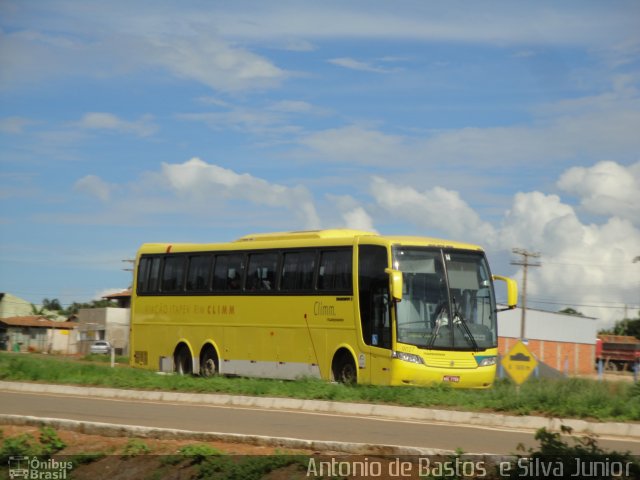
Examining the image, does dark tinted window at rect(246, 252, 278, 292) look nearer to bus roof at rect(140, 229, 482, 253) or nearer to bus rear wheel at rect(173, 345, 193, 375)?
bus roof at rect(140, 229, 482, 253)

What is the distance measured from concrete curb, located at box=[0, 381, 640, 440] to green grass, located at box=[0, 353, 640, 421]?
0.61 meters

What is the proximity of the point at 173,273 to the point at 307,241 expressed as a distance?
6168mm

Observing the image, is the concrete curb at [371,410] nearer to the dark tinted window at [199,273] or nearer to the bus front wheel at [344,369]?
the bus front wheel at [344,369]

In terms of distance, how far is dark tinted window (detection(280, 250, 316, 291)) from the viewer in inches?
1017

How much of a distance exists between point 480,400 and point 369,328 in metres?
5.88

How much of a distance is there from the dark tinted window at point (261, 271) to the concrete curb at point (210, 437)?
1112 centimetres

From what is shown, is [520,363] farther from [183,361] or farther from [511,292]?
[183,361]

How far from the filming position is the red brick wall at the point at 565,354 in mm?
87938

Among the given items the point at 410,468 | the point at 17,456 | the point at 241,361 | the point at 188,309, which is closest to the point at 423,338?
the point at 241,361

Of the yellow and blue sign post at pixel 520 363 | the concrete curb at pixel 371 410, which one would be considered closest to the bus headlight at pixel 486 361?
the yellow and blue sign post at pixel 520 363

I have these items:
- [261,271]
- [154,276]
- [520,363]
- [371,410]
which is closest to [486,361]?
[520,363]

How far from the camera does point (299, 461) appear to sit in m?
11.1

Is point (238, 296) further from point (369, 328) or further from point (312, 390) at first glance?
point (312, 390)

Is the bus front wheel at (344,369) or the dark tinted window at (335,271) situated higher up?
the dark tinted window at (335,271)
